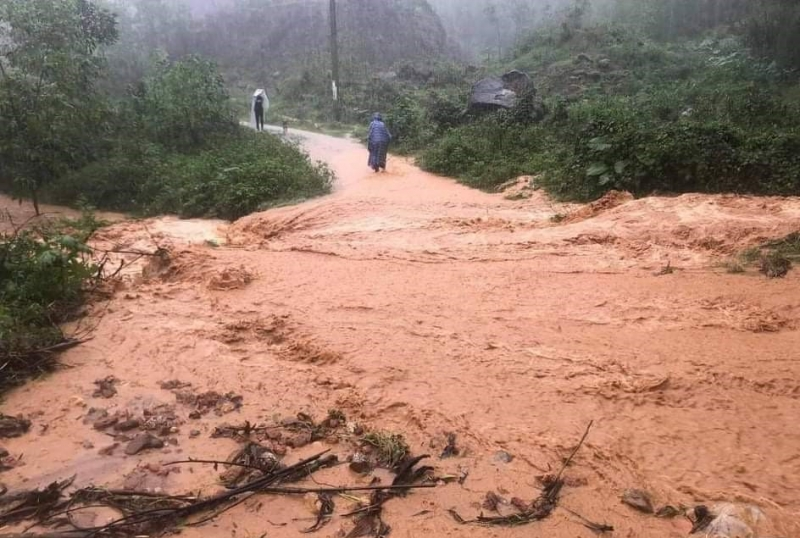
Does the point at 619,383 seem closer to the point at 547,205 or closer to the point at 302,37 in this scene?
the point at 547,205

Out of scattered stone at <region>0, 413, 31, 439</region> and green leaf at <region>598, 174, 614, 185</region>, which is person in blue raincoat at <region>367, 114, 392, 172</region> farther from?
scattered stone at <region>0, 413, 31, 439</region>

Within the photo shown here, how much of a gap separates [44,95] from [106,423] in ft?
30.3

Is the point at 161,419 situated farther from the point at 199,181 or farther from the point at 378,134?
the point at 378,134

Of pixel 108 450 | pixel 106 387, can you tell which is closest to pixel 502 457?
pixel 108 450

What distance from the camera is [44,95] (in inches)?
428

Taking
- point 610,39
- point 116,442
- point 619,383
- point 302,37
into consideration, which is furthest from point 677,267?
point 302,37

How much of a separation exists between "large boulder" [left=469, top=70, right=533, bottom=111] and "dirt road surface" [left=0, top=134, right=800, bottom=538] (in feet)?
27.9

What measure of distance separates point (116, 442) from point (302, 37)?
32447 millimetres

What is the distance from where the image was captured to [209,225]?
32.6 ft

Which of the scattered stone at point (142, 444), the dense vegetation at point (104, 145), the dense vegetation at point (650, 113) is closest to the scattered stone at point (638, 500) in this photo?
the scattered stone at point (142, 444)

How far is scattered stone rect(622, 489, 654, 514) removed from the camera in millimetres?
3205

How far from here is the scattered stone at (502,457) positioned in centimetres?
367

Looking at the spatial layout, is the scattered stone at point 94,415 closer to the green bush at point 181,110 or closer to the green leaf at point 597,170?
the green leaf at point 597,170

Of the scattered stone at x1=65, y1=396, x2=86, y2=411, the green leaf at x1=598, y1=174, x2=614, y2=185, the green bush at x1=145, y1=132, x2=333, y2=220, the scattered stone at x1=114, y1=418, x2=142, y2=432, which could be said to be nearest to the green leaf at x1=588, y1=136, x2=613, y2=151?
the green leaf at x1=598, y1=174, x2=614, y2=185
